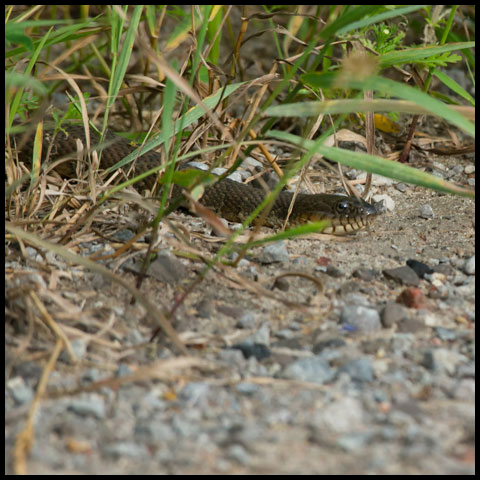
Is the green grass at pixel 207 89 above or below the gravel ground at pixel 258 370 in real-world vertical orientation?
above

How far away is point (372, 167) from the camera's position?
223 cm

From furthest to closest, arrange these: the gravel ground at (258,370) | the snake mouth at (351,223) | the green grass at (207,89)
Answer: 1. the snake mouth at (351,223)
2. the green grass at (207,89)
3. the gravel ground at (258,370)

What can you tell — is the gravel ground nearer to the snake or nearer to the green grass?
the green grass

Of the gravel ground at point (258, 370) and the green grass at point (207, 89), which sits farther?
the green grass at point (207, 89)

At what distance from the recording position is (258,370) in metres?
2.01

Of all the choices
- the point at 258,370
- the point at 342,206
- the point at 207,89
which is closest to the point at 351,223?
the point at 342,206

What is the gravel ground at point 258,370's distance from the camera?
1.66 metres

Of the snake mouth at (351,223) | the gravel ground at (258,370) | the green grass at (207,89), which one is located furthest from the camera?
the snake mouth at (351,223)

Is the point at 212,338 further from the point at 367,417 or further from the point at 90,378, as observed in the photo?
the point at 367,417

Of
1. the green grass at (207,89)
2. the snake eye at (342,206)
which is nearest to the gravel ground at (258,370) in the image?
the green grass at (207,89)

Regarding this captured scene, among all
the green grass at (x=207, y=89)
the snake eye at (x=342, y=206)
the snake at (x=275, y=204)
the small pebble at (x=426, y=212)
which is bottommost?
the snake at (x=275, y=204)

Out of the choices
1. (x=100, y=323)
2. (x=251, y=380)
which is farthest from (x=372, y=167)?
(x=100, y=323)

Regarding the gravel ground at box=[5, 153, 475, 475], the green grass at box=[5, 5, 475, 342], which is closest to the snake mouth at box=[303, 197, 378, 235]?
the green grass at box=[5, 5, 475, 342]

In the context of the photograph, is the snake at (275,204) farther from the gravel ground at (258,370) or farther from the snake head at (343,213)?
the gravel ground at (258,370)
